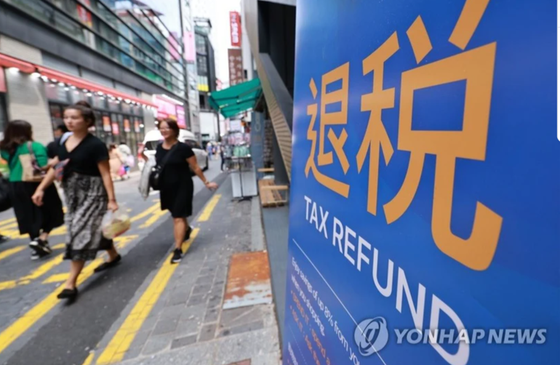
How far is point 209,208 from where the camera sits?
6.95 meters

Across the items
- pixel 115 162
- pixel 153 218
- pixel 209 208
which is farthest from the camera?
pixel 115 162

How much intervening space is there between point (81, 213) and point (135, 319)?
121 centimetres

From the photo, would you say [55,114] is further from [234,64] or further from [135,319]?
[135,319]

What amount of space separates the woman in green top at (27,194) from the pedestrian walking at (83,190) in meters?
1.41

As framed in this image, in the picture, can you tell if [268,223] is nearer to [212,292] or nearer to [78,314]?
[212,292]

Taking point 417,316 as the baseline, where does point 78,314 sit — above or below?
below

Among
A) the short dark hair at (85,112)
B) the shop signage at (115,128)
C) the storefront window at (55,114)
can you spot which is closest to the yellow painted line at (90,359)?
the short dark hair at (85,112)

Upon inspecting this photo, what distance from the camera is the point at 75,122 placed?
9.23 feet

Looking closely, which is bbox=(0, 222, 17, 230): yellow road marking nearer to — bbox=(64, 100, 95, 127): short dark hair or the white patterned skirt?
the white patterned skirt

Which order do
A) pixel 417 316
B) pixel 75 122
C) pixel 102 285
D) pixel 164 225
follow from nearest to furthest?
pixel 417 316, pixel 75 122, pixel 102 285, pixel 164 225

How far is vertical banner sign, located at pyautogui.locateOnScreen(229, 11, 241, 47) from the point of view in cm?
1752

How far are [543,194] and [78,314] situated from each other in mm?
3532

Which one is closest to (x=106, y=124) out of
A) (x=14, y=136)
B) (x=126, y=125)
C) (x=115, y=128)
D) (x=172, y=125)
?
(x=115, y=128)

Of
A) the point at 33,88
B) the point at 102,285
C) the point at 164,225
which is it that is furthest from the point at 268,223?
the point at 33,88
